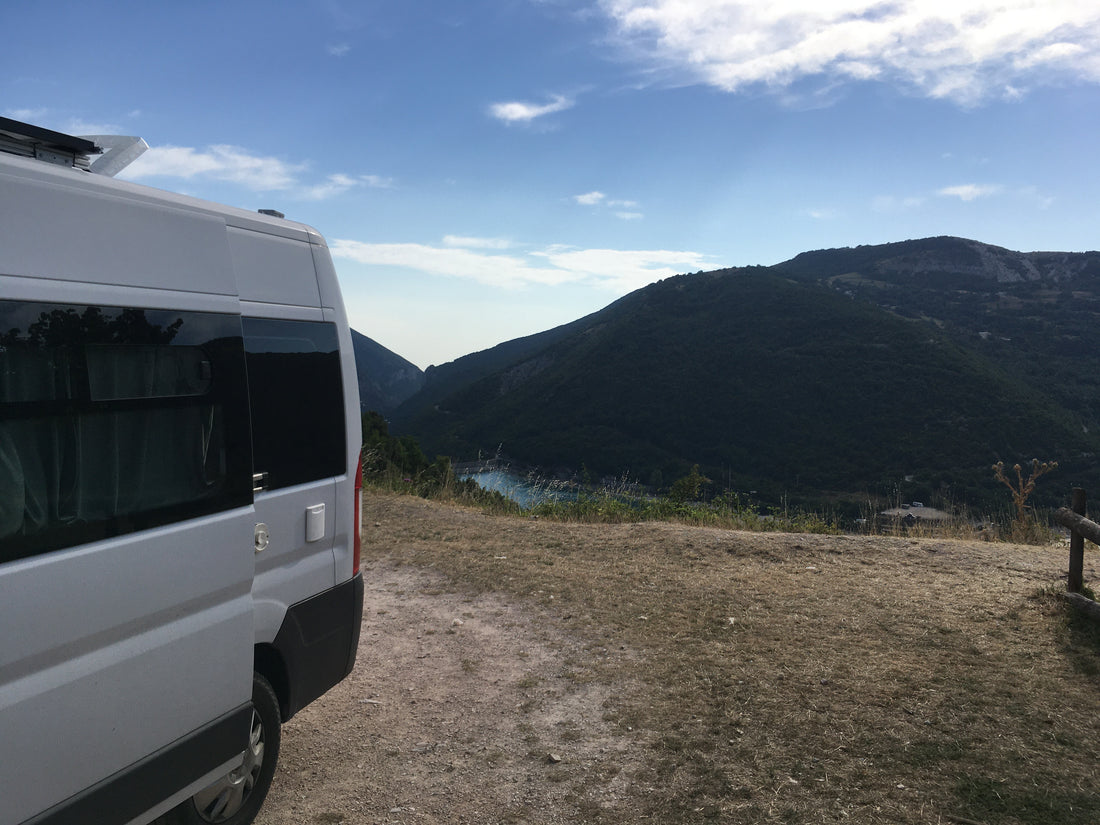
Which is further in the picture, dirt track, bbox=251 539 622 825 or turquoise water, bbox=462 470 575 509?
turquoise water, bbox=462 470 575 509

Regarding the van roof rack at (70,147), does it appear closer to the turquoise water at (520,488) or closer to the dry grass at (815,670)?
the dry grass at (815,670)

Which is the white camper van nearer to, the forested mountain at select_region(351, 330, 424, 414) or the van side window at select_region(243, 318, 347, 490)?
the van side window at select_region(243, 318, 347, 490)

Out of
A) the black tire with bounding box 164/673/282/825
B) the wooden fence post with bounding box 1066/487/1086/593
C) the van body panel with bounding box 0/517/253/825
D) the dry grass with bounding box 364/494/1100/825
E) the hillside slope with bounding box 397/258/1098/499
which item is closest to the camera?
the van body panel with bounding box 0/517/253/825

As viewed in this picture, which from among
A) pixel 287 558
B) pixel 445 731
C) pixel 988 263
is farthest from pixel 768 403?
pixel 287 558

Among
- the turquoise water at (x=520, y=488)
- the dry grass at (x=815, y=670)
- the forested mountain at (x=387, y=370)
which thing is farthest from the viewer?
the forested mountain at (x=387, y=370)

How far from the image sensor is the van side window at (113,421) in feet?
6.54

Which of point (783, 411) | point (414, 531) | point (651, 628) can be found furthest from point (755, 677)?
point (783, 411)

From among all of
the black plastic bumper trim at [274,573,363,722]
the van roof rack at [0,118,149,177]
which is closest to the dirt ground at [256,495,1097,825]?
the black plastic bumper trim at [274,573,363,722]

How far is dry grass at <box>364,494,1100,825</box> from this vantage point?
3.41 meters

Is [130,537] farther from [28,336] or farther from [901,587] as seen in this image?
[901,587]

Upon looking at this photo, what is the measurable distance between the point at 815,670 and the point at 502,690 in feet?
6.82

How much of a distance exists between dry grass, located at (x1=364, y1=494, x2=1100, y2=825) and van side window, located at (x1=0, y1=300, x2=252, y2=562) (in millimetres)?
2340

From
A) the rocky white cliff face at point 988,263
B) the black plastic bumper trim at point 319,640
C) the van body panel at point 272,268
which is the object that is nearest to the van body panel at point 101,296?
the van body panel at point 272,268

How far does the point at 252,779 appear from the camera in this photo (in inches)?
123
